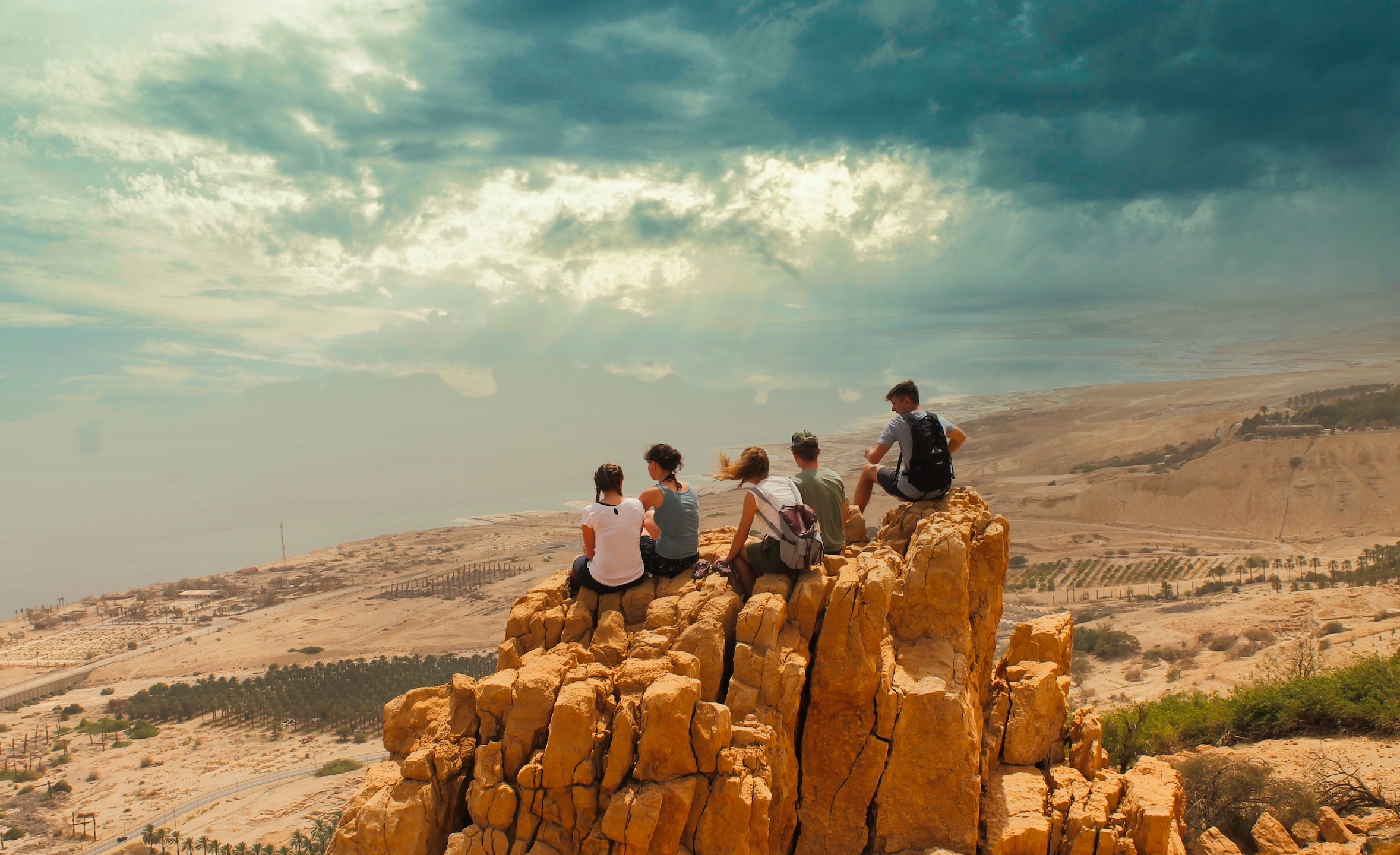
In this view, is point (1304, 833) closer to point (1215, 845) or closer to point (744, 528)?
point (1215, 845)

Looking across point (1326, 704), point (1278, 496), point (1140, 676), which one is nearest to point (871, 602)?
point (1326, 704)

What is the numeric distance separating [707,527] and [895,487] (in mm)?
Result: 101490

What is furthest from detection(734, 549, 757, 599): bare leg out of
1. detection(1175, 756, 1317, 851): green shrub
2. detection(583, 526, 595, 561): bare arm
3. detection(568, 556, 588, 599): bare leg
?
detection(1175, 756, 1317, 851): green shrub

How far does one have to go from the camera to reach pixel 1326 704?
2248 centimetres

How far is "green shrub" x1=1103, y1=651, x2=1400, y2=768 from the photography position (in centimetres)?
2180

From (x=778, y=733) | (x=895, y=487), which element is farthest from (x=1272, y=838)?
(x=778, y=733)

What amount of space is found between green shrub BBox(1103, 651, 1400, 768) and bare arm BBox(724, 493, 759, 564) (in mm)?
16632

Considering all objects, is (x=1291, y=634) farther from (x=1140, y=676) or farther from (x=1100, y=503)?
(x=1100, y=503)

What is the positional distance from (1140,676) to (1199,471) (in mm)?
101887

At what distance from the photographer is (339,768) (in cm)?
6231

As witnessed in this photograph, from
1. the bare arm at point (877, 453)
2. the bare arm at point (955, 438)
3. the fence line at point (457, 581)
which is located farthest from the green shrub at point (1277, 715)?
the fence line at point (457, 581)

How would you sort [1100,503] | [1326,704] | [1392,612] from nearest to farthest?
[1326,704]
[1392,612]
[1100,503]

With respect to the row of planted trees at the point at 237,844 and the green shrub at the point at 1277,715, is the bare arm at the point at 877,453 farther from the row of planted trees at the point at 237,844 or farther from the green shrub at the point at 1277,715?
the row of planted trees at the point at 237,844

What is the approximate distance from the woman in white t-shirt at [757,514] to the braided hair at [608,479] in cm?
122
